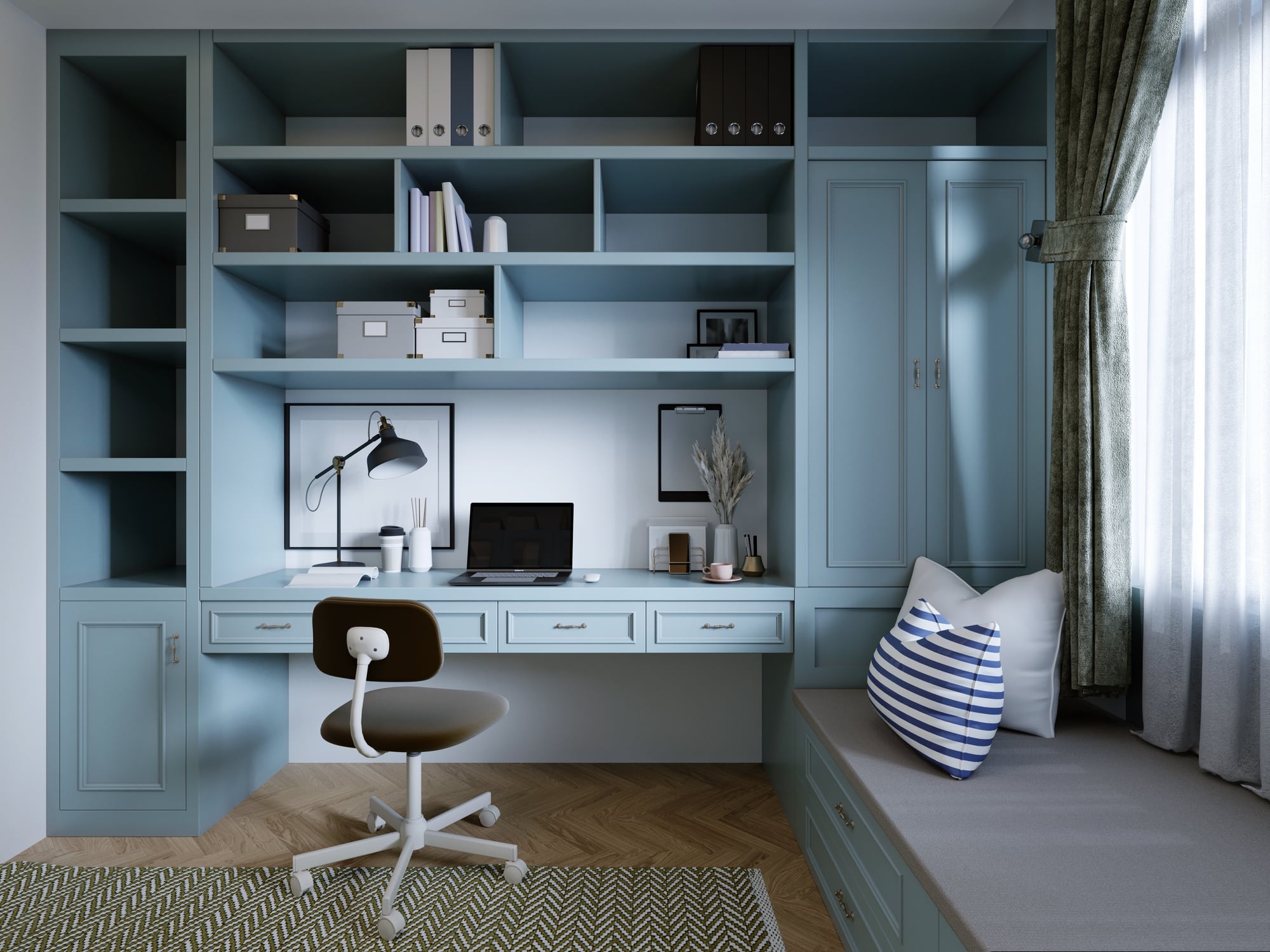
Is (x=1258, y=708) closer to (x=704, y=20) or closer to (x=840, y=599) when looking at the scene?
(x=840, y=599)

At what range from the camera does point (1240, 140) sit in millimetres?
1576

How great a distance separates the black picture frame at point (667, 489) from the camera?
9.52 ft

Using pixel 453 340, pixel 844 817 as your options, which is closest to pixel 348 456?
pixel 453 340

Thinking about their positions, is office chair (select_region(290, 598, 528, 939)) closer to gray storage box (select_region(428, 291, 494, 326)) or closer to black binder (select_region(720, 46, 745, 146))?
gray storage box (select_region(428, 291, 494, 326))

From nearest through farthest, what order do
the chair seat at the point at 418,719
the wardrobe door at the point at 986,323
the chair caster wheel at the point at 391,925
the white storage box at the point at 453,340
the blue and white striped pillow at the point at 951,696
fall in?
the blue and white striped pillow at the point at 951,696 → the chair caster wheel at the point at 391,925 → the chair seat at the point at 418,719 → the wardrobe door at the point at 986,323 → the white storage box at the point at 453,340

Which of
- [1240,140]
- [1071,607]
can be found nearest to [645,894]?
[1071,607]

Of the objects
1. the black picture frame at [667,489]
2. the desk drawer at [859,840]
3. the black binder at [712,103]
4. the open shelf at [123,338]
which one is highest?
the black binder at [712,103]

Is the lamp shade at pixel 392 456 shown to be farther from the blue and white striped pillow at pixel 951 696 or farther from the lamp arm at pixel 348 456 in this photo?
the blue and white striped pillow at pixel 951 696

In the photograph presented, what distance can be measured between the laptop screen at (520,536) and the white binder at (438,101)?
1346 millimetres

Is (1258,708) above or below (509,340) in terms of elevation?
below

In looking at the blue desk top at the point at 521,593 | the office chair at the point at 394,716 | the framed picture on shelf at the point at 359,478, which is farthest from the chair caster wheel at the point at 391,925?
the framed picture on shelf at the point at 359,478

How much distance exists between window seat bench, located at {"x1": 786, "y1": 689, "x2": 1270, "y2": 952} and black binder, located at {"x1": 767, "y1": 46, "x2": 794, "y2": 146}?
1900mm

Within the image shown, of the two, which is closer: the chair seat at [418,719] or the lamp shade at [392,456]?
the chair seat at [418,719]

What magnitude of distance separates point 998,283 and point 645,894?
7.21 ft
